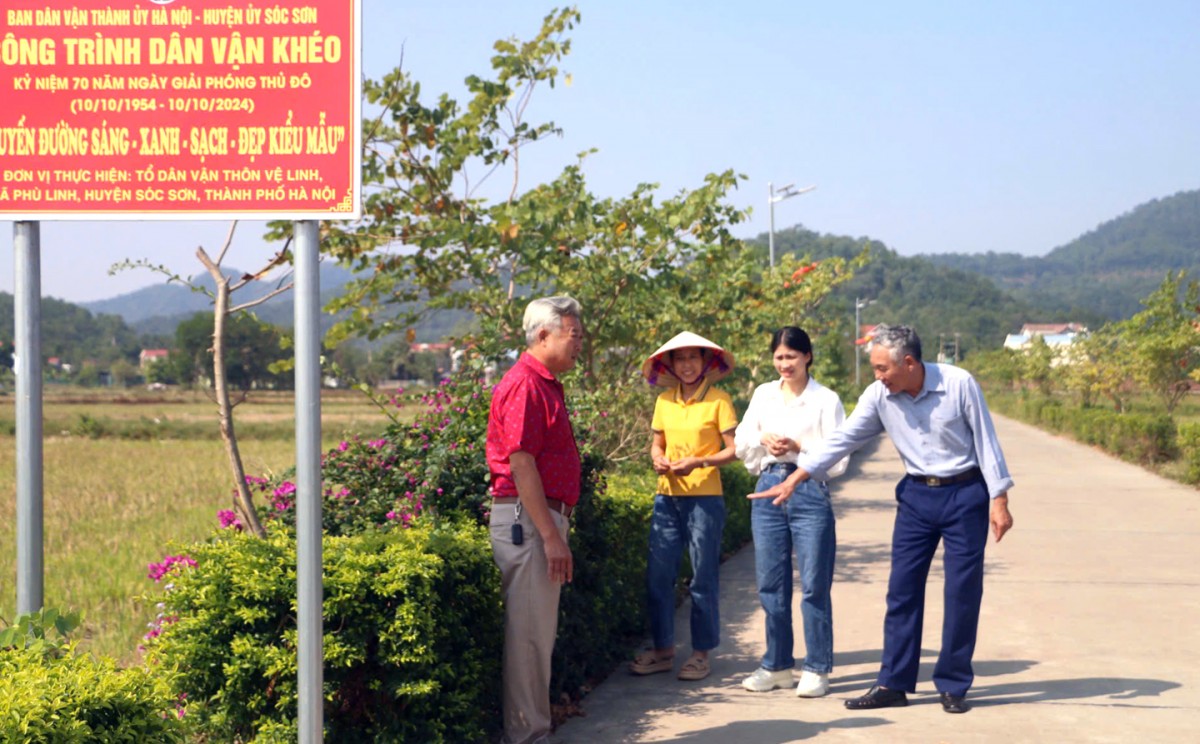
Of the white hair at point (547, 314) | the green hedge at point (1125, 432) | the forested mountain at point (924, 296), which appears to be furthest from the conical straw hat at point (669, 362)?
the forested mountain at point (924, 296)

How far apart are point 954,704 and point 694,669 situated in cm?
124

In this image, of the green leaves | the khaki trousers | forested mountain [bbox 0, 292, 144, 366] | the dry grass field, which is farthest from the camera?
forested mountain [bbox 0, 292, 144, 366]

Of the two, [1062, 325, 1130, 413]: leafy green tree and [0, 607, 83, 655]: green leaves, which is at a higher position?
[1062, 325, 1130, 413]: leafy green tree

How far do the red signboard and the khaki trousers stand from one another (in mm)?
1437

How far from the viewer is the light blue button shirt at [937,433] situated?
18.2ft

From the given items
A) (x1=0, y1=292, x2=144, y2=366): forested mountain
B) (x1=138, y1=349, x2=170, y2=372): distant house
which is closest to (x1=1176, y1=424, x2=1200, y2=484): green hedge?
(x1=138, y1=349, x2=170, y2=372): distant house

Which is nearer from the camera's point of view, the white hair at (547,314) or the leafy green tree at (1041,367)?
the white hair at (547,314)

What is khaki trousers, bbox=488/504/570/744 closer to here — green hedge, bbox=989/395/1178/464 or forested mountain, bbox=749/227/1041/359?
green hedge, bbox=989/395/1178/464

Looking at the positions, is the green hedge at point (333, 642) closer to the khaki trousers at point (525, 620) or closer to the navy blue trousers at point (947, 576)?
the khaki trousers at point (525, 620)

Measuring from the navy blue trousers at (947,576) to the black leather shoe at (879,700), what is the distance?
0.04 metres

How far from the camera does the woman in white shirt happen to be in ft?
19.1

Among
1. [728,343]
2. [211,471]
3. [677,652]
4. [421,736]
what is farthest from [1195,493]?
[211,471]

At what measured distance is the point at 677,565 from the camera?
6270 mm

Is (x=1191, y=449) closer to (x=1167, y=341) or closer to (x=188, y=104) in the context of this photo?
(x=1167, y=341)
